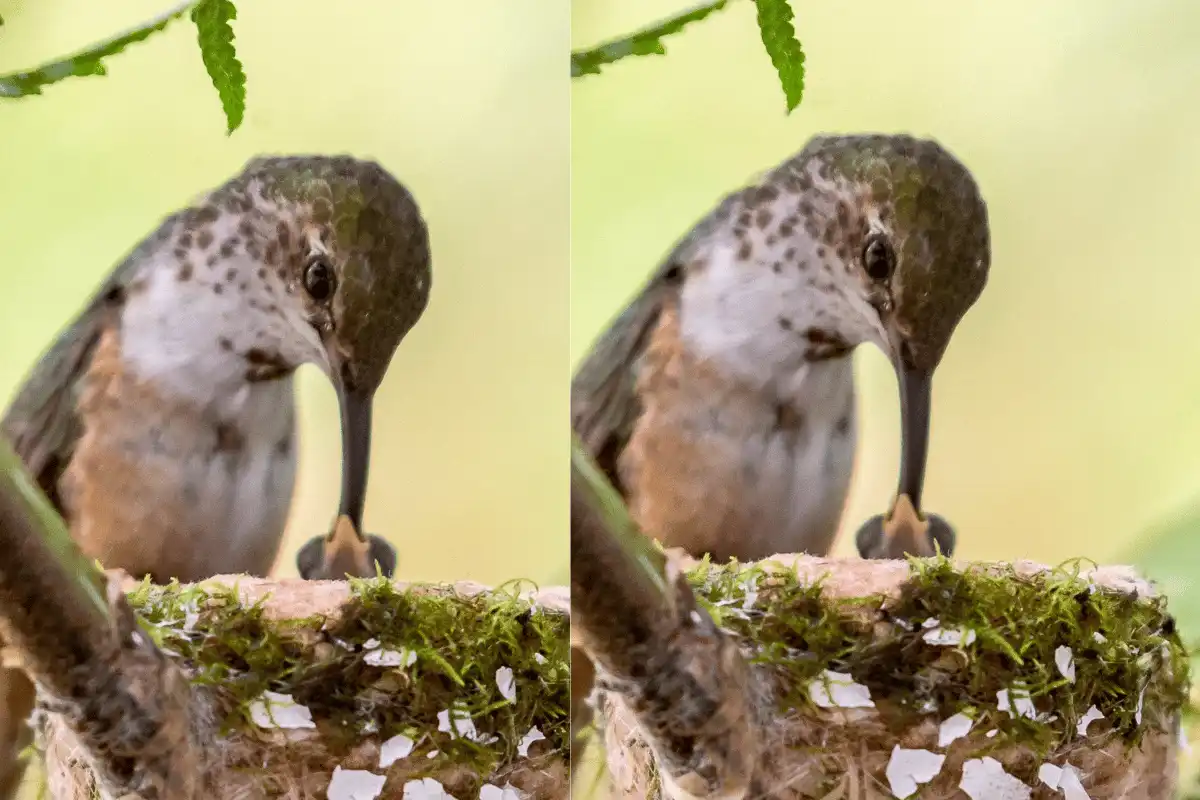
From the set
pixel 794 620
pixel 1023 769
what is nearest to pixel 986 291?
pixel 794 620

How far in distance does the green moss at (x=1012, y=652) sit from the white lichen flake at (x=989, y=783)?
0.11ft

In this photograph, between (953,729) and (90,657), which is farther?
(953,729)

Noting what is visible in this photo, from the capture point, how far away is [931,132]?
1420 millimetres

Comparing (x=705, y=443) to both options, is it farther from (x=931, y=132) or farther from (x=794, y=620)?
(x=931, y=132)

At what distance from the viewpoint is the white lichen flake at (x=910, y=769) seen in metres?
1.39

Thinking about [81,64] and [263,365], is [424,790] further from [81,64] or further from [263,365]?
[81,64]

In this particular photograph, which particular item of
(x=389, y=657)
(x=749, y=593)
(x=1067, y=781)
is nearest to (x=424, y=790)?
(x=389, y=657)

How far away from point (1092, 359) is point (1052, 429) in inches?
4.0

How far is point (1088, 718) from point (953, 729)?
0.17m

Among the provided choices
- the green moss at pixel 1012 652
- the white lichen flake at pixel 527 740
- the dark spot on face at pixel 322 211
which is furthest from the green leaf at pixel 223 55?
the green moss at pixel 1012 652

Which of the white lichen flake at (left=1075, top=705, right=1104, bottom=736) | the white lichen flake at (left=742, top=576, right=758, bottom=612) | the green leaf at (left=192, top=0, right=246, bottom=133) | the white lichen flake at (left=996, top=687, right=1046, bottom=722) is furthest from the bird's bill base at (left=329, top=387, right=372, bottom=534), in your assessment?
the white lichen flake at (left=1075, top=705, right=1104, bottom=736)

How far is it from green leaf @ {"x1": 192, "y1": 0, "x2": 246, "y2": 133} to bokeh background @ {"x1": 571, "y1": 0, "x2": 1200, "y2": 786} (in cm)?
58

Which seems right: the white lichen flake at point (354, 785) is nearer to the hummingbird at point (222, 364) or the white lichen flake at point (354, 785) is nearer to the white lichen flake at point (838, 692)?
the hummingbird at point (222, 364)

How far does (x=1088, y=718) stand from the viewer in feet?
4.55
